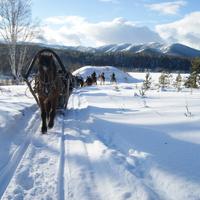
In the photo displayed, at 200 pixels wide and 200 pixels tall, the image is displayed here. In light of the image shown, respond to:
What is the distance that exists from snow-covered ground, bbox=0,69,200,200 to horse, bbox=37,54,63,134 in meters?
0.46

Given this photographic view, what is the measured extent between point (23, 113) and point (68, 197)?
650 cm

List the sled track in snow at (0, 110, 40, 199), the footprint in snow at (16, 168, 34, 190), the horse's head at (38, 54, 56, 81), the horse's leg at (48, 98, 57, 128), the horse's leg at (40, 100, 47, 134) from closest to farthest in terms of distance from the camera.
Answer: the footprint in snow at (16, 168, 34, 190)
the sled track in snow at (0, 110, 40, 199)
the horse's leg at (40, 100, 47, 134)
the horse's head at (38, 54, 56, 81)
the horse's leg at (48, 98, 57, 128)

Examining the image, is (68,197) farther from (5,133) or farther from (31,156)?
(5,133)

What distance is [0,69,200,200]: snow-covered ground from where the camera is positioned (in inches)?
177

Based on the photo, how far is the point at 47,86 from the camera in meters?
8.98

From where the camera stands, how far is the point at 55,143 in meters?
7.27

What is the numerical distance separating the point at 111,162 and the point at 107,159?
18 cm

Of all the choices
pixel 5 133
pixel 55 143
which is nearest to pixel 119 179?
pixel 55 143

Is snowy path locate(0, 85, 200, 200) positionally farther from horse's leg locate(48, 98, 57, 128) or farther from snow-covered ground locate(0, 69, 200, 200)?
horse's leg locate(48, 98, 57, 128)

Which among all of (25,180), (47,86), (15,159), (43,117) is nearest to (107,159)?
(25,180)

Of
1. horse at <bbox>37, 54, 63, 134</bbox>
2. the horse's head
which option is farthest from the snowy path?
the horse's head

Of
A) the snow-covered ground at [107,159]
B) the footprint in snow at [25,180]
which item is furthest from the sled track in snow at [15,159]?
the footprint in snow at [25,180]

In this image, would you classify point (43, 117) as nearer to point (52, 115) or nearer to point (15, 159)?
point (52, 115)

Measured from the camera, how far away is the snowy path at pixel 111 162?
4.48m
